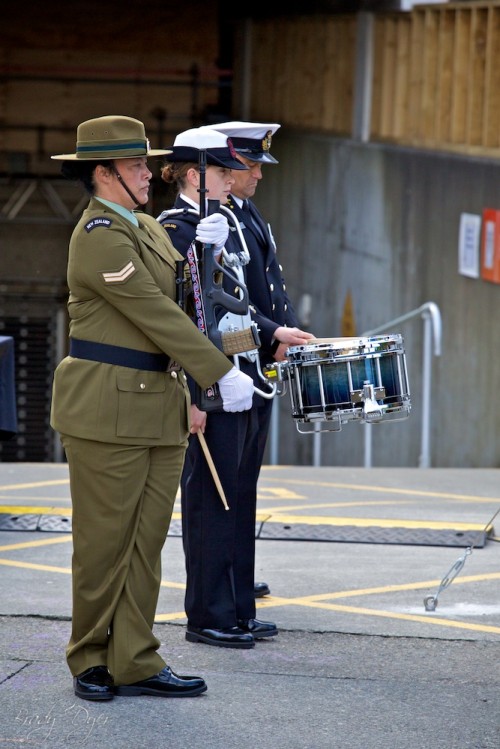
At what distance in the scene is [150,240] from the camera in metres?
4.24

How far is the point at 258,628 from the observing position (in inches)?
196

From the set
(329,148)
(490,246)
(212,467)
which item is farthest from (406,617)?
(329,148)

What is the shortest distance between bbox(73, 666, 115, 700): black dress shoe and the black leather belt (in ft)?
2.92

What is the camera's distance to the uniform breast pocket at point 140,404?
4113 millimetres

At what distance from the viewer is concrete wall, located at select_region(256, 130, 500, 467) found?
11.6 metres

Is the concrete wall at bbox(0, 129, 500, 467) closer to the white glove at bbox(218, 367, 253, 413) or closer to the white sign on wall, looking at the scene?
the white sign on wall

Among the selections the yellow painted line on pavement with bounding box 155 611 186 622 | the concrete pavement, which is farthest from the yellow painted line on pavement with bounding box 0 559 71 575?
the yellow painted line on pavement with bounding box 155 611 186 622

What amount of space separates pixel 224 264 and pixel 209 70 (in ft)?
45.3

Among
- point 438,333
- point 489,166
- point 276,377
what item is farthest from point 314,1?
point 276,377

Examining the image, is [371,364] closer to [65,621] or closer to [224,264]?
[224,264]

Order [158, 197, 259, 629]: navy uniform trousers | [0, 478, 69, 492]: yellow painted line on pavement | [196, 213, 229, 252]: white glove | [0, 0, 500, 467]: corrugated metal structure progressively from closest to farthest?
[196, 213, 229, 252]: white glove
[158, 197, 259, 629]: navy uniform trousers
[0, 478, 69, 492]: yellow painted line on pavement
[0, 0, 500, 467]: corrugated metal structure

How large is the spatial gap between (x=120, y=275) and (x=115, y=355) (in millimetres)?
241

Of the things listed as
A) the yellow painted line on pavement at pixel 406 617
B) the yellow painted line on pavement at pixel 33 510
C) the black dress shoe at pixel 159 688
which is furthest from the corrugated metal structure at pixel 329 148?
the black dress shoe at pixel 159 688

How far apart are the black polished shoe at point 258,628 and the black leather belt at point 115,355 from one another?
1221 millimetres
